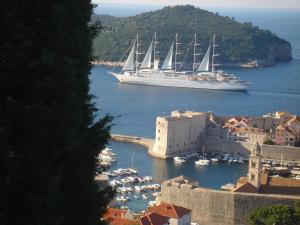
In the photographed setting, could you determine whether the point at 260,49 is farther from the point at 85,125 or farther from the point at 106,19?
the point at 85,125

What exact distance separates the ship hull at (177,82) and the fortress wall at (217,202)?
1519 centimetres

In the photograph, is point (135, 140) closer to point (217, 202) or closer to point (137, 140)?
point (137, 140)

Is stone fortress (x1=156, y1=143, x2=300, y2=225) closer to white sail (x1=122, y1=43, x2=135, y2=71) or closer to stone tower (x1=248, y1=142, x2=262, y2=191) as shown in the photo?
stone tower (x1=248, y1=142, x2=262, y2=191)

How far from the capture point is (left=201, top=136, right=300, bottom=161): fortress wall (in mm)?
12547

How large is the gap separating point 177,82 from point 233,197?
16639 millimetres

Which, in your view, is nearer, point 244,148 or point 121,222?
point 121,222

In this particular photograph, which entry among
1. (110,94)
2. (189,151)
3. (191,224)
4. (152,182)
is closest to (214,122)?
(189,151)

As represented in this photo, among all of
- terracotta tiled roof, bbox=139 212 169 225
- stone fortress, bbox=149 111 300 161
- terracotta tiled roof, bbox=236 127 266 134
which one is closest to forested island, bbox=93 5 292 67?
stone fortress, bbox=149 111 300 161

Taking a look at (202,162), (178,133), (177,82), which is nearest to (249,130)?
(178,133)

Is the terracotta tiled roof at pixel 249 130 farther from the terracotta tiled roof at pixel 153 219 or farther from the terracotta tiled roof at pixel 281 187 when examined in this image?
the terracotta tiled roof at pixel 153 219

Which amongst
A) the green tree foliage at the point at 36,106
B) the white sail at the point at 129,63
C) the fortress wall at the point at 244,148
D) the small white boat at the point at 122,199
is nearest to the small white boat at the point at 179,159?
the fortress wall at the point at 244,148

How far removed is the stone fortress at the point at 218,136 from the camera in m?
12.7

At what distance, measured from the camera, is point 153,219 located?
6266 millimetres

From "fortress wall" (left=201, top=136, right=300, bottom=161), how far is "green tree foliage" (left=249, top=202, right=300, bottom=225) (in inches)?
252
